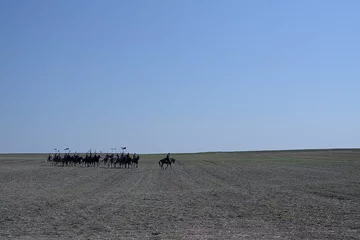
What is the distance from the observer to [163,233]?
1368 cm

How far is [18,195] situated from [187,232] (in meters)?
13.2

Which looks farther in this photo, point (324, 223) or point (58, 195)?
point (58, 195)

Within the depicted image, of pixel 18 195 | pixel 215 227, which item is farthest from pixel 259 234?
pixel 18 195

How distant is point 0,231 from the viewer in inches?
554

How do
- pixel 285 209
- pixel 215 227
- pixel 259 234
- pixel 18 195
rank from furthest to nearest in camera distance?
pixel 18 195 < pixel 285 209 < pixel 215 227 < pixel 259 234

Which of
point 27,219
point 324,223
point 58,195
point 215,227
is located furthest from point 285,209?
point 58,195

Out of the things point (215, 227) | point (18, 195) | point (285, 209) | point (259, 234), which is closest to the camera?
point (259, 234)

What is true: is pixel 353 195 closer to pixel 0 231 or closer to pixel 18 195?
pixel 18 195

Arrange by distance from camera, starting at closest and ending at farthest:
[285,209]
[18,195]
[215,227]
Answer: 1. [215,227]
2. [285,209]
3. [18,195]

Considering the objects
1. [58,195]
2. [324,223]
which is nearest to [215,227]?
[324,223]

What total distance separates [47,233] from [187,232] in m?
3.40

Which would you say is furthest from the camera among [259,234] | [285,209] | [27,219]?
[285,209]

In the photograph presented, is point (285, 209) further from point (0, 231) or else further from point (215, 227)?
point (0, 231)

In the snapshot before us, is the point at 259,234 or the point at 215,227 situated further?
the point at 215,227
